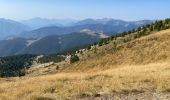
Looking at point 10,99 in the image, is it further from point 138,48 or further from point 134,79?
point 138,48

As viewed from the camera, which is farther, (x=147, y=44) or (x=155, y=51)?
(x=147, y=44)

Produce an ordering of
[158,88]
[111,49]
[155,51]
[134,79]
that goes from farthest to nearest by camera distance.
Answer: [111,49] → [155,51] → [134,79] → [158,88]

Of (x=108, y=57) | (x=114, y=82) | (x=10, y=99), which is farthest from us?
(x=108, y=57)

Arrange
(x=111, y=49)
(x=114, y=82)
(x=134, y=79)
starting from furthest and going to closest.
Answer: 1. (x=111, y=49)
2. (x=134, y=79)
3. (x=114, y=82)

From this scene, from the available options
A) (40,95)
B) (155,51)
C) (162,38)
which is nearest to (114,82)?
(40,95)

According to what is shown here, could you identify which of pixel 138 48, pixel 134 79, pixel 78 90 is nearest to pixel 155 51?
pixel 138 48

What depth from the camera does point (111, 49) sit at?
65.7 m

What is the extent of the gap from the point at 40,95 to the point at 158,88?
219 inches

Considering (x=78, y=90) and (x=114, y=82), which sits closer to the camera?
(x=78, y=90)

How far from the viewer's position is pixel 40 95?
48.8ft

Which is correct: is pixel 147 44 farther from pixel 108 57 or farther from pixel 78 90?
pixel 78 90

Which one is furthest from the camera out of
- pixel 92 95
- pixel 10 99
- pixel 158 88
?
pixel 158 88

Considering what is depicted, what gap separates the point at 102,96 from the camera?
15.2 m

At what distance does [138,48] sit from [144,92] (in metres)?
44.4
